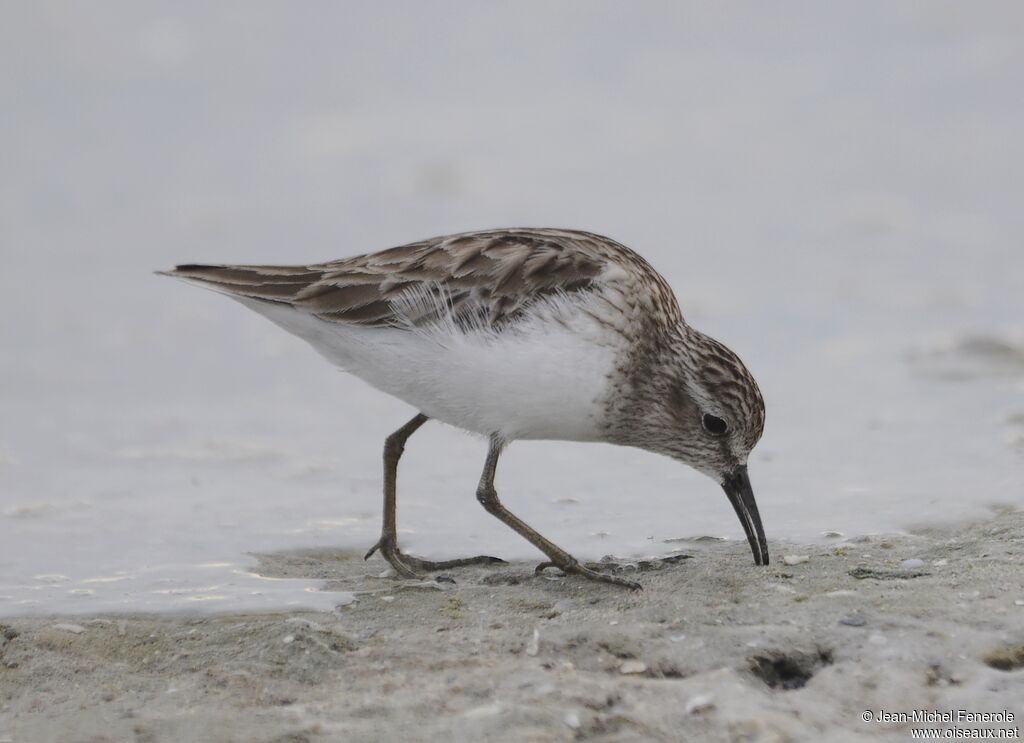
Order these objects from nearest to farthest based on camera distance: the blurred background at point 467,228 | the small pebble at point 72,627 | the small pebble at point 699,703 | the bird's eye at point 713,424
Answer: the small pebble at point 699,703 < the small pebble at point 72,627 < the bird's eye at point 713,424 < the blurred background at point 467,228

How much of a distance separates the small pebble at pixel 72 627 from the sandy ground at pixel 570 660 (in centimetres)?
2

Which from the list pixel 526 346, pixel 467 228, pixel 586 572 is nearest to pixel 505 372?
pixel 526 346

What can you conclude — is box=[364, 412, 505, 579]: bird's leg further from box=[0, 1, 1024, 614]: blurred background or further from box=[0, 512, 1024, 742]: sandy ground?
box=[0, 512, 1024, 742]: sandy ground

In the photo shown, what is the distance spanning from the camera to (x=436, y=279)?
6395mm

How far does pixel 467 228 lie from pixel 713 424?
16.2 feet

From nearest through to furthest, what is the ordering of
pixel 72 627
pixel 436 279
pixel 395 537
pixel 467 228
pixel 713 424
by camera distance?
pixel 72 627 < pixel 436 279 < pixel 713 424 < pixel 395 537 < pixel 467 228

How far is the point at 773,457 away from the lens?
8078 millimetres

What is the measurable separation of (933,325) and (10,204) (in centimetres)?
721

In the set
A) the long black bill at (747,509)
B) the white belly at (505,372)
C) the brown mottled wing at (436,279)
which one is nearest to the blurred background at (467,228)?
the long black bill at (747,509)

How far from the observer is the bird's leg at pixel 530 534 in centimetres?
601

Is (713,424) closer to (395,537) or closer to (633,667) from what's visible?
(395,537)

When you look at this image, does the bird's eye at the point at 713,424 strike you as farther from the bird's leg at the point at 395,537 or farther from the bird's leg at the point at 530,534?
the bird's leg at the point at 395,537

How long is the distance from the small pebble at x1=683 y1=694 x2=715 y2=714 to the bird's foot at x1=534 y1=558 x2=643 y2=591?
134 centimetres

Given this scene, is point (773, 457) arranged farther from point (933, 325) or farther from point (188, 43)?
point (188, 43)
